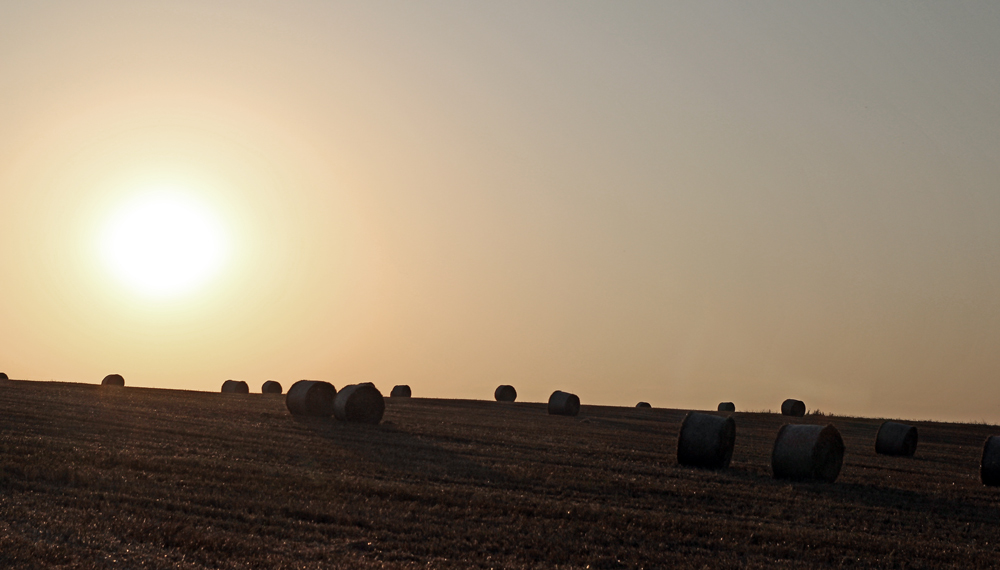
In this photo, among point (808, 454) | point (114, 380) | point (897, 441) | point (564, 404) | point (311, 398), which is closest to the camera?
point (808, 454)

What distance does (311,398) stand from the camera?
28.7 meters

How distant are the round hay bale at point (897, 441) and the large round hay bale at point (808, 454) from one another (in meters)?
9.92

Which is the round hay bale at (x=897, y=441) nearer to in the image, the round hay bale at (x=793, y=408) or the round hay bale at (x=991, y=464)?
the round hay bale at (x=991, y=464)

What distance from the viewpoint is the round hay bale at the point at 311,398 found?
28.6 metres

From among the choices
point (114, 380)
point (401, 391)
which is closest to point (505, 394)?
point (401, 391)

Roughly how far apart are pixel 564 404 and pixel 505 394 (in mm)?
11963

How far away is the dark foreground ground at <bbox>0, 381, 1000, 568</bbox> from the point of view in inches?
377

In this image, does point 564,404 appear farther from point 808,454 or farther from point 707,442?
point 808,454

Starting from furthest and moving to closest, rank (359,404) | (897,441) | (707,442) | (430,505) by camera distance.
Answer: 1. (897,441)
2. (359,404)
3. (707,442)
4. (430,505)

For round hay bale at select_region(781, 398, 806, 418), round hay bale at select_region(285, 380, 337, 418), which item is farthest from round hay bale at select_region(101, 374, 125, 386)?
round hay bale at select_region(781, 398, 806, 418)

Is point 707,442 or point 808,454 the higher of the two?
point 707,442

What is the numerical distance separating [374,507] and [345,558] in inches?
110

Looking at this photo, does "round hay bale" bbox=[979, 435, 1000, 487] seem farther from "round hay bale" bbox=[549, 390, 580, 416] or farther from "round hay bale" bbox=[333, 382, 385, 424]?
"round hay bale" bbox=[549, 390, 580, 416]

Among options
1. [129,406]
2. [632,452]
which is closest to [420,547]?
[632,452]
